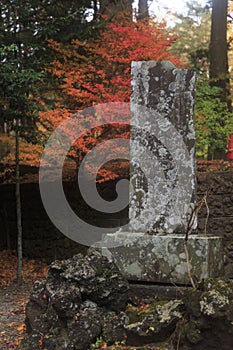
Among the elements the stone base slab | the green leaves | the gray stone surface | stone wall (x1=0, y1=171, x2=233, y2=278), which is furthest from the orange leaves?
the gray stone surface

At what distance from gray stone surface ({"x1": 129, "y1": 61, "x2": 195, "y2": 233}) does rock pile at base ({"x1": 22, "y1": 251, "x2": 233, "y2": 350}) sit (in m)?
0.68

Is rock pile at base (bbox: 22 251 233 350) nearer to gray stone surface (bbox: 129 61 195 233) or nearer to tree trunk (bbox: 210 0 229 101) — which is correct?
gray stone surface (bbox: 129 61 195 233)

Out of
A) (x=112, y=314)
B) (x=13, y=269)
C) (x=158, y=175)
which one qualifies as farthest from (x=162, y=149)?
(x=13, y=269)

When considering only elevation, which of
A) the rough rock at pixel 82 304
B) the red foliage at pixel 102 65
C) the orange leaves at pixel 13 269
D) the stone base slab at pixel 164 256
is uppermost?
the red foliage at pixel 102 65

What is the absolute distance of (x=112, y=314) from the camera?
3.89 m

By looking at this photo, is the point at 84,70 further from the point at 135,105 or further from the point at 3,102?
the point at 135,105

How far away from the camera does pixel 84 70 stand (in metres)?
9.81

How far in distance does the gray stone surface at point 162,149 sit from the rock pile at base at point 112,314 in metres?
0.68

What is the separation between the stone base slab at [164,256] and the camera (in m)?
3.89

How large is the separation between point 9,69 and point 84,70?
7.33 feet

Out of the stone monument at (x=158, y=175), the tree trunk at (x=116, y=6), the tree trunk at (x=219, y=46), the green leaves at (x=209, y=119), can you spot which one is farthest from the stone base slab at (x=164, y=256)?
the tree trunk at (x=116, y=6)

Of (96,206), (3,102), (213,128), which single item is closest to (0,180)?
(96,206)

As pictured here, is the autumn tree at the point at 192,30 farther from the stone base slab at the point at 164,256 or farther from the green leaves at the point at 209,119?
the stone base slab at the point at 164,256

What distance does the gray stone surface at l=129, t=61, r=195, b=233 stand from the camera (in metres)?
4.23
